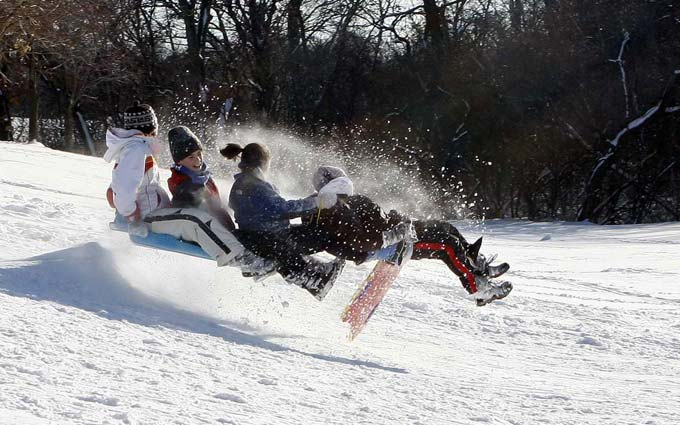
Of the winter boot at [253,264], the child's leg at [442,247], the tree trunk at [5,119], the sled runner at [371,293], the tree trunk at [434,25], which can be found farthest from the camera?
the tree trunk at [434,25]

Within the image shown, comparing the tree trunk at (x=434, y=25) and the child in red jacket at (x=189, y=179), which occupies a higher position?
the tree trunk at (x=434, y=25)

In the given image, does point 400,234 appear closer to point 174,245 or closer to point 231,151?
Answer: point 231,151

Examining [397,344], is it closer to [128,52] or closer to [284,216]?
[284,216]

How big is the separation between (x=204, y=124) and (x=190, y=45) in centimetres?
486

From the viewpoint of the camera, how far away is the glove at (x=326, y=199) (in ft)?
17.5

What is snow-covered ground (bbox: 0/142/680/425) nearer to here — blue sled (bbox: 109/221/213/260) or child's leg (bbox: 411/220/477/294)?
blue sled (bbox: 109/221/213/260)

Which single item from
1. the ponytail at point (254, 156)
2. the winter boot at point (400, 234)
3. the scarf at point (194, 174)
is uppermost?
the ponytail at point (254, 156)

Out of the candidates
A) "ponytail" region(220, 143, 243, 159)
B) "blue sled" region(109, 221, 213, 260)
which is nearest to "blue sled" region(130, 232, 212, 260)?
"blue sled" region(109, 221, 213, 260)

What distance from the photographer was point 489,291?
5984 mm

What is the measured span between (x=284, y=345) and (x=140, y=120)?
72.6 inches

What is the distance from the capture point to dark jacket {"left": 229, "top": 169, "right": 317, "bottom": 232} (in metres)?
5.34

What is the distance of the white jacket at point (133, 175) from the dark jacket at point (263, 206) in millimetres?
532

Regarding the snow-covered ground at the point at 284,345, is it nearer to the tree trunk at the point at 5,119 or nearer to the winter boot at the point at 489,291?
the winter boot at the point at 489,291

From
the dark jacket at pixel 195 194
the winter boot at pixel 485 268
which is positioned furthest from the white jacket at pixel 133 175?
the winter boot at pixel 485 268
